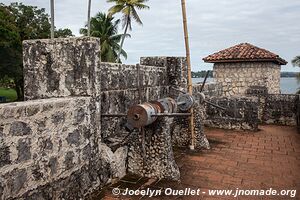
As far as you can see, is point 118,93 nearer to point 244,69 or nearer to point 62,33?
point 244,69

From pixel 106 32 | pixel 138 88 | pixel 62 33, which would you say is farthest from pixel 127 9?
pixel 138 88

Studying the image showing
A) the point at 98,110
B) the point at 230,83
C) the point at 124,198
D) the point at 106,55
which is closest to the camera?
the point at 124,198

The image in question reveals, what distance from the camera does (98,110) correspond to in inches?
155

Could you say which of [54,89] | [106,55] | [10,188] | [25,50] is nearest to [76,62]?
[54,89]

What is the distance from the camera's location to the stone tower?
13.0 m

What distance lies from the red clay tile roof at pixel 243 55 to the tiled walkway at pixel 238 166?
5.85 metres

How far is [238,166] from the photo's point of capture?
510cm

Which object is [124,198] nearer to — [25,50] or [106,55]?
[25,50]

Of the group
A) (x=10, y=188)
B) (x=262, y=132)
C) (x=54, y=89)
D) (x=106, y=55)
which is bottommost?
(x=262, y=132)

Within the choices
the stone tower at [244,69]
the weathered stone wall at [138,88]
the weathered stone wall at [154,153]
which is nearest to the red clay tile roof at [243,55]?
the stone tower at [244,69]

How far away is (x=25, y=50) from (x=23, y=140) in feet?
4.92

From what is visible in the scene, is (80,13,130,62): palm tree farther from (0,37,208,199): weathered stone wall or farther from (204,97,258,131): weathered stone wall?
(0,37,208,199): weathered stone wall

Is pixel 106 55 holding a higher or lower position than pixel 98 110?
higher

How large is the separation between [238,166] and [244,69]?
29.3 feet
